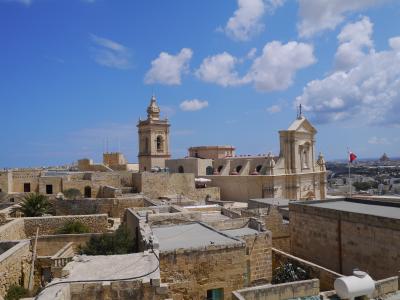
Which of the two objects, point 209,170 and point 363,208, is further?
point 209,170

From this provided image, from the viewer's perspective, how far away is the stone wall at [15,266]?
34.6ft

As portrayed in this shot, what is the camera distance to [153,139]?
38188mm

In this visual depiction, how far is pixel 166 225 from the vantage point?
12312 mm

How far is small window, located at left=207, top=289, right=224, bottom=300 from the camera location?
8.76 metres

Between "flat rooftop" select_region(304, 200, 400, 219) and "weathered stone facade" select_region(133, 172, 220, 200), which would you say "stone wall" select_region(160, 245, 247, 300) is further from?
"weathered stone facade" select_region(133, 172, 220, 200)

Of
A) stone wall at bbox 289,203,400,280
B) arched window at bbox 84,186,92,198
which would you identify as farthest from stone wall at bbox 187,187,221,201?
stone wall at bbox 289,203,400,280

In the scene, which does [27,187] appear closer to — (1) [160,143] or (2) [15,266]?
(1) [160,143]

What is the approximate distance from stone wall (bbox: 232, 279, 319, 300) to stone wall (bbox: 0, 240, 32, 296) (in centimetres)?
697

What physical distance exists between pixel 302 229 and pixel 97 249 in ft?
21.6

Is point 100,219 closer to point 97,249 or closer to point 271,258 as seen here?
point 97,249

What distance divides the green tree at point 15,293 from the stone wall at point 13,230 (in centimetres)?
373

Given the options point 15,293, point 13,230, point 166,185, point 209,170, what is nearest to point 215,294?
point 15,293

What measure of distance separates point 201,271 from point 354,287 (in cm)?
331

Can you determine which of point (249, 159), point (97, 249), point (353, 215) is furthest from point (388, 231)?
point (249, 159)
